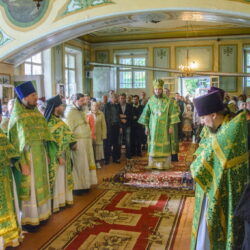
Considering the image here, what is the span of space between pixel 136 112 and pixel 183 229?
5052 mm

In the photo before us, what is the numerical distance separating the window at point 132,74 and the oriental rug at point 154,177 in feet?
25.1

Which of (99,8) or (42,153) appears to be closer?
(42,153)

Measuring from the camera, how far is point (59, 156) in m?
4.47

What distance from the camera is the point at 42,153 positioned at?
13.4ft

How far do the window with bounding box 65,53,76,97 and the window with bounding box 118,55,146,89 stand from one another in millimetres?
2248

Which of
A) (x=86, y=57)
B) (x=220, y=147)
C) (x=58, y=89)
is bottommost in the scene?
(x=220, y=147)

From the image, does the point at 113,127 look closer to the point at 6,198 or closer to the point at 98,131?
the point at 98,131

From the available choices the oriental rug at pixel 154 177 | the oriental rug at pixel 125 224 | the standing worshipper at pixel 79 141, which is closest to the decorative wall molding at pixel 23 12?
the standing worshipper at pixel 79 141

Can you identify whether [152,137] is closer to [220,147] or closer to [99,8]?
[99,8]

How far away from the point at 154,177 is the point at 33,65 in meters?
6.81

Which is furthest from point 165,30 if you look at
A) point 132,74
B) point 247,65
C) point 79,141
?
point 79,141

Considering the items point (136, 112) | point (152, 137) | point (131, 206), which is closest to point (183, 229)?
point (131, 206)

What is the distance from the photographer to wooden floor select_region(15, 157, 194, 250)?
3.63 meters

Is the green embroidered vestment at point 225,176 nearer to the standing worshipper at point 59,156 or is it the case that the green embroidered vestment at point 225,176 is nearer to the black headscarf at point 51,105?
the standing worshipper at point 59,156
